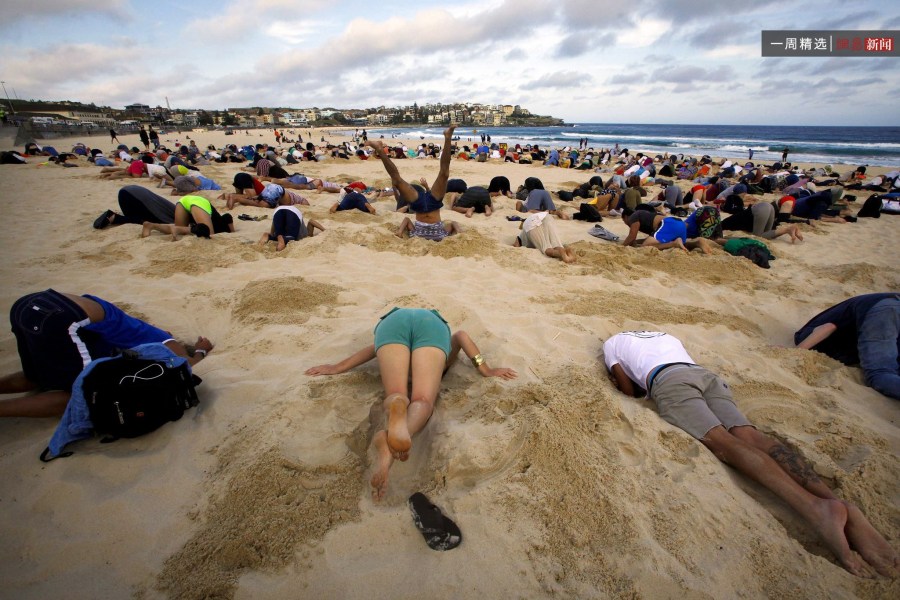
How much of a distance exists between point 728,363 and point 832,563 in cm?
177

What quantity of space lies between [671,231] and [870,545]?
5.28 meters

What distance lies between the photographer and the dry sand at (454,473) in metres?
1.54

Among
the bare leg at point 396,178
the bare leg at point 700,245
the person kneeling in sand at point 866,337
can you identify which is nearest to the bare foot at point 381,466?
the person kneeling in sand at point 866,337

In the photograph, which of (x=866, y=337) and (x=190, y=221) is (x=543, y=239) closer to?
(x=866, y=337)

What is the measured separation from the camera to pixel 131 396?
2107mm

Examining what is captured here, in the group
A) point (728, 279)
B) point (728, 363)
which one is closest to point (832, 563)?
point (728, 363)

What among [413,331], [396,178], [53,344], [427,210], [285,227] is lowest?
[413,331]

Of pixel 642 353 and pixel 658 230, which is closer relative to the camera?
pixel 642 353

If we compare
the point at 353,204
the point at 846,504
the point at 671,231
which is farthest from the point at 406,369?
the point at 353,204

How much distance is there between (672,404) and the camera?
234cm

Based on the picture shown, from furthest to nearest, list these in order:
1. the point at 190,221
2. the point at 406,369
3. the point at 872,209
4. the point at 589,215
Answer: the point at 872,209, the point at 589,215, the point at 190,221, the point at 406,369

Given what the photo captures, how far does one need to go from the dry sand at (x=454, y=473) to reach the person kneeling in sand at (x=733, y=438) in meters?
0.09

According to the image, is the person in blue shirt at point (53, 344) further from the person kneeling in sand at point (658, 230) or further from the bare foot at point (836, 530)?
the person kneeling in sand at point (658, 230)

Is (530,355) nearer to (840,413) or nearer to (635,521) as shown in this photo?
(635,521)
